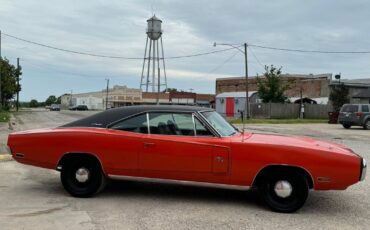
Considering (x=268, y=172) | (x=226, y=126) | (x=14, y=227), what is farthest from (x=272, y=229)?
(x=14, y=227)

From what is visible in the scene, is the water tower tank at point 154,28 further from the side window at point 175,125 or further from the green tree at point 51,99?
the green tree at point 51,99

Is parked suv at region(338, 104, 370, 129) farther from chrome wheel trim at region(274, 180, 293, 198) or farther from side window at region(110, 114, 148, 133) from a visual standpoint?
side window at region(110, 114, 148, 133)

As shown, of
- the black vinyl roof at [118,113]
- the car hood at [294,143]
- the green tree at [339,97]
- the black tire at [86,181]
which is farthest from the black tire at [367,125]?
the black tire at [86,181]

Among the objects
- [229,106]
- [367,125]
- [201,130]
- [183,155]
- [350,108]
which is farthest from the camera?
[229,106]

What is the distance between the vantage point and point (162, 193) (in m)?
7.35

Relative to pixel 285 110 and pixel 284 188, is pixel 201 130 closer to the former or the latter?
pixel 284 188

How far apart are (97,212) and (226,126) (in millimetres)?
2443

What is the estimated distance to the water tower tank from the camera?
72562 mm

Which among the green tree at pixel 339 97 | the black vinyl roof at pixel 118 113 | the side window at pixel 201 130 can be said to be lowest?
the side window at pixel 201 130

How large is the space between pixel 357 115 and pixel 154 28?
4766 centimetres

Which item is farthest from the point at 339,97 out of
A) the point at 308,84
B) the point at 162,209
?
the point at 162,209

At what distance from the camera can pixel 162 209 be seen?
6.37m

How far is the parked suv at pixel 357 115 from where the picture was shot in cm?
3002

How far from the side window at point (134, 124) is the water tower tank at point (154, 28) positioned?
6685cm
